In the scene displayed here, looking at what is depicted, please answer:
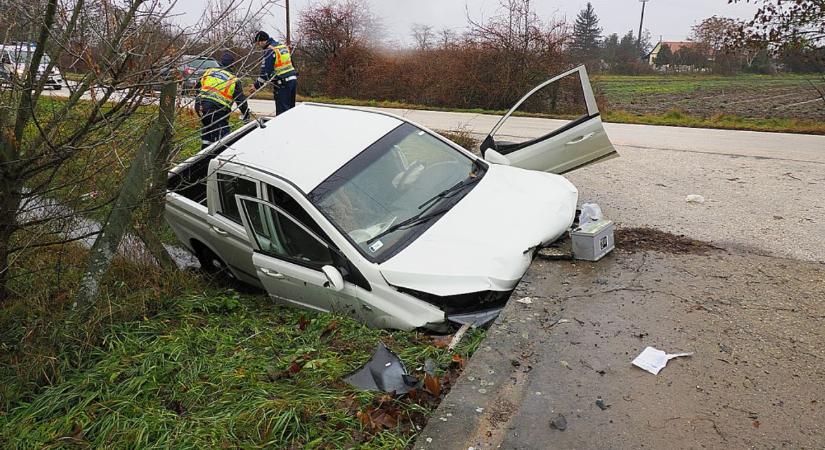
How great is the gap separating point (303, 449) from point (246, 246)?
2.67 meters

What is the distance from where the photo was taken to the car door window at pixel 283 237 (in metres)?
4.46

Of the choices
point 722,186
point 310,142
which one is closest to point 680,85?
point 722,186

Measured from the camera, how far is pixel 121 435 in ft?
10.2

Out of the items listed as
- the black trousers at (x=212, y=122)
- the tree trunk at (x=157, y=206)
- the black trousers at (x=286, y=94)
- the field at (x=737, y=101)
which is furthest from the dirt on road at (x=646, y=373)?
the field at (x=737, y=101)

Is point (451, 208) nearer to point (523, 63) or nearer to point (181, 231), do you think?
point (181, 231)

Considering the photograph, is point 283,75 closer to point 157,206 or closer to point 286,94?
point 286,94

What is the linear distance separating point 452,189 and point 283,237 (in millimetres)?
1362

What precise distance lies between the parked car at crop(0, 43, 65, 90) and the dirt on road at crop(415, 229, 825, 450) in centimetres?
299

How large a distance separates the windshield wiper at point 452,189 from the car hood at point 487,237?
0.07 meters

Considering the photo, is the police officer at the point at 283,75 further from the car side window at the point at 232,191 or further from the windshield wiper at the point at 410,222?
the windshield wiper at the point at 410,222

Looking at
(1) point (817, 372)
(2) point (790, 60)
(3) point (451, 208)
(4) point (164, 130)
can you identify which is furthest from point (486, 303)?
(2) point (790, 60)

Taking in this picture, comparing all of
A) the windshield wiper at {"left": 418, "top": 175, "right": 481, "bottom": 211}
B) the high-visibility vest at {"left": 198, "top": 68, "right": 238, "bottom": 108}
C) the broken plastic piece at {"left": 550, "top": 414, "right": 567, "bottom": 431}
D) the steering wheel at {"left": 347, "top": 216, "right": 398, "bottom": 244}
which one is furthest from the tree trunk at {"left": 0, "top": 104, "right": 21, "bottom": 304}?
the broken plastic piece at {"left": 550, "top": 414, "right": 567, "bottom": 431}

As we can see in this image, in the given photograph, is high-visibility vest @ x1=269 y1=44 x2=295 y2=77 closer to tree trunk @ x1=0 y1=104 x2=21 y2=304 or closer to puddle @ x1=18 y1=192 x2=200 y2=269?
puddle @ x1=18 y1=192 x2=200 y2=269

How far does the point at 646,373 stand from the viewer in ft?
10.6
